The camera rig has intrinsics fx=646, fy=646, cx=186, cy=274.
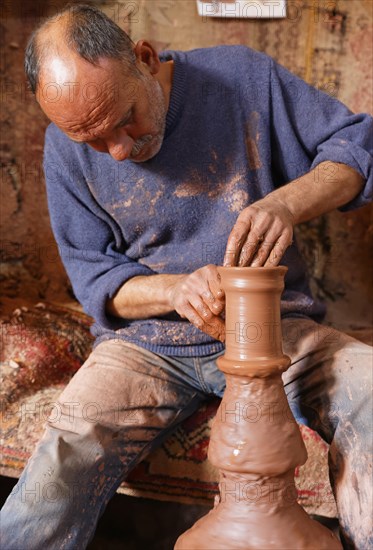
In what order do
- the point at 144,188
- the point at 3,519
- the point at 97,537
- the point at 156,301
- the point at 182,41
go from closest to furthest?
the point at 3,519 → the point at 156,301 → the point at 144,188 → the point at 97,537 → the point at 182,41

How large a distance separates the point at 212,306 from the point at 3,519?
27.7 inches

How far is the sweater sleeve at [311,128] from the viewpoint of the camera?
192 cm

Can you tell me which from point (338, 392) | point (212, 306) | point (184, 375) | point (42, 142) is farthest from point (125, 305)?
point (42, 142)

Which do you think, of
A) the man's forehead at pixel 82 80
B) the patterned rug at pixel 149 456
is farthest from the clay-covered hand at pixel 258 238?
the patterned rug at pixel 149 456

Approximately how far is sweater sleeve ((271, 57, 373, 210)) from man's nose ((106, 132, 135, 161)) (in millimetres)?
524

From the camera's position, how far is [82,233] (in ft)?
6.85

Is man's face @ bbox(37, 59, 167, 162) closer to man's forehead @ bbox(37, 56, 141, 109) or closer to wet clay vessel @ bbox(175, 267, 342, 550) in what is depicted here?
man's forehead @ bbox(37, 56, 141, 109)

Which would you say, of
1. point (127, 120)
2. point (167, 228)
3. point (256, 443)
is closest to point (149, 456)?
point (256, 443)

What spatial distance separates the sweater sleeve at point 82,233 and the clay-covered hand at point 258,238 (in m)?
0.54

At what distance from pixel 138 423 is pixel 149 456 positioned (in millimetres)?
186

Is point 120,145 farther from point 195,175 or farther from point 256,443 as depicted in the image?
point 256,443

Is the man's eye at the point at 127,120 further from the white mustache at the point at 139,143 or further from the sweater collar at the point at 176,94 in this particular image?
the sweater collar at the point at 176,94

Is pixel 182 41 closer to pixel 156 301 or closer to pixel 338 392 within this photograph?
pixel 156 301

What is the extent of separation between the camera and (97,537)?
7.61 ft
